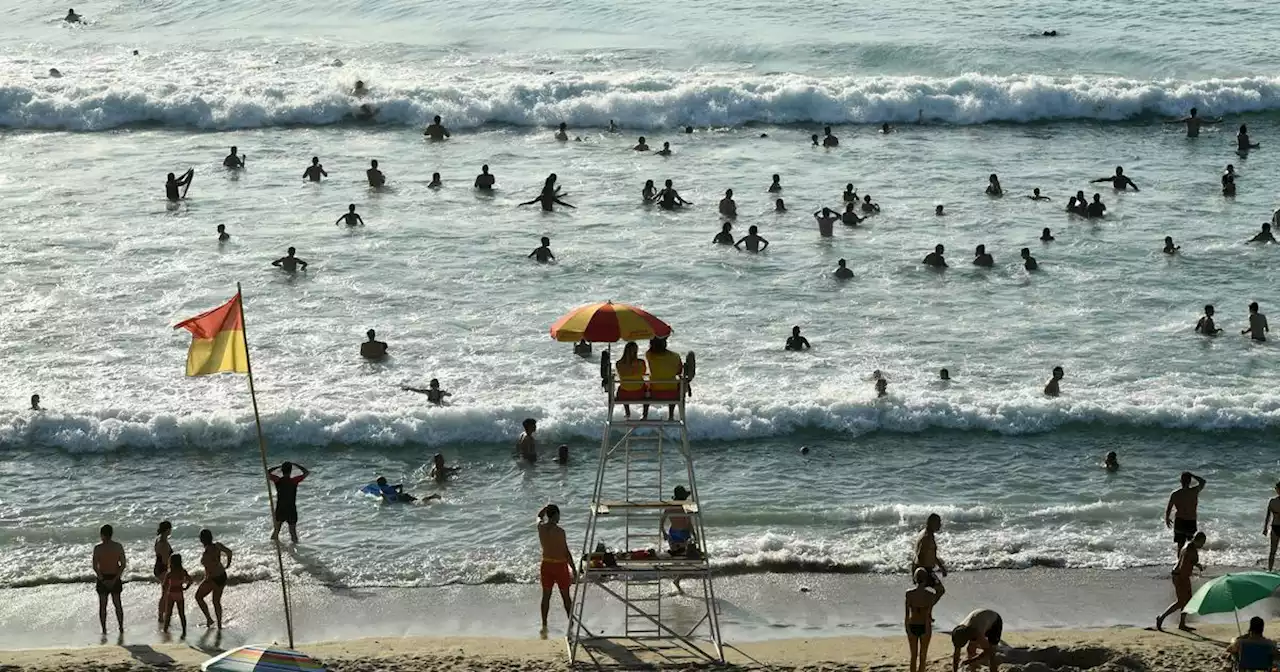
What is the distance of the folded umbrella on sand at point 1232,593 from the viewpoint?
12609 mm

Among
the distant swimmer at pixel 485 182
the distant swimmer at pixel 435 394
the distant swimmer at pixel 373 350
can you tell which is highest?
the distant swimmer at pixel 485 182

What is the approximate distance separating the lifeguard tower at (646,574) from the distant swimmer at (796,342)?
5894mm

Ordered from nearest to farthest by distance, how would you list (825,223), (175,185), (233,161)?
(825,223) < (175,185) < (233,161)

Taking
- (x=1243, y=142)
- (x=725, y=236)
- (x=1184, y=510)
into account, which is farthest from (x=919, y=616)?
(x=1243, y=142)

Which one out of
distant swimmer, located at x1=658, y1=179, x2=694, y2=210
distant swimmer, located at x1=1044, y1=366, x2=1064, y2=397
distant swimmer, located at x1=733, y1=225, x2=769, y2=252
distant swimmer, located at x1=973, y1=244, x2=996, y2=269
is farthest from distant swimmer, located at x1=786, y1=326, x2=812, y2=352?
distant swimmer, located at x1=658, y1=179, x2=694, y2=210

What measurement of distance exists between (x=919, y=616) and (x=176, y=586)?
6749mm

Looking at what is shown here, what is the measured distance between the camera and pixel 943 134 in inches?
1480

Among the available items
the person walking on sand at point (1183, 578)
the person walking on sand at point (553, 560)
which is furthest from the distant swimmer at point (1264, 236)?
the person walking on sand at point (553, 560)

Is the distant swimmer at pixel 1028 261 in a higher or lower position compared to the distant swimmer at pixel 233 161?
lower

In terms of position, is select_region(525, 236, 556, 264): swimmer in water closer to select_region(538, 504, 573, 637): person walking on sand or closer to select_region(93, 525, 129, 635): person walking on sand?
select_region(538, 504, 573, 637): person walking on sand

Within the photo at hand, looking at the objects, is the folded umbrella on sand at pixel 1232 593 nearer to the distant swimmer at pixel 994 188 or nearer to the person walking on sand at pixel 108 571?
the person walking on sand at pixel 108 571

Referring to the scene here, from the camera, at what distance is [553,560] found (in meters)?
15.0

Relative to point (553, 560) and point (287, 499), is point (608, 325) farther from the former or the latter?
point (287, 499)

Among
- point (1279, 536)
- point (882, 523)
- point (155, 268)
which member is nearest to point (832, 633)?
point (882, 523)
